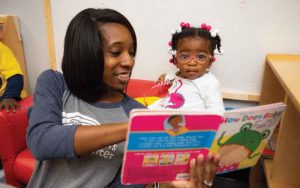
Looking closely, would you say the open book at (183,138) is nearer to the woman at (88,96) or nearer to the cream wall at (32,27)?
the woman at (88,96)

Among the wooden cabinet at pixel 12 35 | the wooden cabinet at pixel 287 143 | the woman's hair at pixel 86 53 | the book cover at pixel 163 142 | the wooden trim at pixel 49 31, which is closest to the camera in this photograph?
the book cover at pixel 163 142

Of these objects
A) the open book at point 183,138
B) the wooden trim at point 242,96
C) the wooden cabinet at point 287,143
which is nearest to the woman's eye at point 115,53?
the open book at point 183,138

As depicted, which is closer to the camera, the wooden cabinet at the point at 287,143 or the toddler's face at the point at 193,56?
the wooden cabinet at the point at 287,143

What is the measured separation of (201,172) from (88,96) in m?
0.39

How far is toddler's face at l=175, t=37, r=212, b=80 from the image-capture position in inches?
51.4

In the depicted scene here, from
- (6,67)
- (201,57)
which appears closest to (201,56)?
(201,57)

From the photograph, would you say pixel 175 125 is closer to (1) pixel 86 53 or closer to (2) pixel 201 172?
(2) pixel 201 172

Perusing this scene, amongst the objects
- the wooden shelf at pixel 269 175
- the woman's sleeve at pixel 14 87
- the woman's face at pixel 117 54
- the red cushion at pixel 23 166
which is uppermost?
the woman's face at pixel 117 54

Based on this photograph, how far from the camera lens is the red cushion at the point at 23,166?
1.32m

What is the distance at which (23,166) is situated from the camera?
1.33 metres

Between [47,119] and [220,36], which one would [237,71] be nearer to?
[220,36]

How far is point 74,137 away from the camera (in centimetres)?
65

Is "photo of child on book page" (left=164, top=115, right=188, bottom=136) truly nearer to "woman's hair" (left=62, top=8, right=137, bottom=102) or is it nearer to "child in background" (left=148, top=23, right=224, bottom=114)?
"woman's hair" (left=62, top=8, right=137, bottom=102)

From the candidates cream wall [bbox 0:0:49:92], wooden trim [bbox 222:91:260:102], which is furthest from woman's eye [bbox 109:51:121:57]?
cream wall [bbox 0:0:49:92]
